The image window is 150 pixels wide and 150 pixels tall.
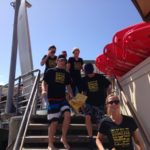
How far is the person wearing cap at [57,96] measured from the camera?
6.98 m

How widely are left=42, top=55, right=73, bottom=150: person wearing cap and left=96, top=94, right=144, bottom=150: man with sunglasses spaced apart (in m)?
2.43

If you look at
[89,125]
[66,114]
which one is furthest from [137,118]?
[66,114]

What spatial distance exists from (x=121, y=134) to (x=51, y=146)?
2.55m

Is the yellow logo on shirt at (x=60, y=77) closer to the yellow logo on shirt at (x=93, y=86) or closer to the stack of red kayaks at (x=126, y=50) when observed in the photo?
the yellow logo on shirt at (x=93, y=86)

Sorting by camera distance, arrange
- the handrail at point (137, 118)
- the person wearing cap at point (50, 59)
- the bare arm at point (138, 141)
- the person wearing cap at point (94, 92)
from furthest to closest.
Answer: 1. the person wearing cap at point (50, 59)
2. the person wearing cap at point (94, 92)
3. the handrail at point (137, 118)
4. the bare arm at point (138, 141)

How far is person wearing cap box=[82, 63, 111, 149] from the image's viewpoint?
7492mm

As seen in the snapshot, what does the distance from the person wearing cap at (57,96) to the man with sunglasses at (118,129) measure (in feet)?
7.96

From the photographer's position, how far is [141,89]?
722 centimetres

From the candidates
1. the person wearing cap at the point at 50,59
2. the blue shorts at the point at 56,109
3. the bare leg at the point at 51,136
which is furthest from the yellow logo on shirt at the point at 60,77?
the person wearing cap at the point at 50,59

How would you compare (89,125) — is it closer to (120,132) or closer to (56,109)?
(56,109)

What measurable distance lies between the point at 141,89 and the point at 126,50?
86cm

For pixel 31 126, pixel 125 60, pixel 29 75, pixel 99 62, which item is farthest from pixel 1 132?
pixel 125 60

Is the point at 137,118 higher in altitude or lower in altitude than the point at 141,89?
lower

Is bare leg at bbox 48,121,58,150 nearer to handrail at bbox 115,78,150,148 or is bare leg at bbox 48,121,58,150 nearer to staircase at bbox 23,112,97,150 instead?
staircase at bbox 23,112,97,150
